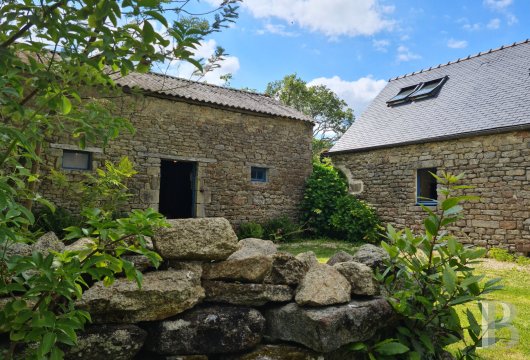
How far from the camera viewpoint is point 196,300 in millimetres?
2250

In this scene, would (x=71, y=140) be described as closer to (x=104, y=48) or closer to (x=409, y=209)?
(x=104, y=48)

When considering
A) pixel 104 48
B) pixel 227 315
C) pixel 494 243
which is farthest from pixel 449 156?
pixel 104 48

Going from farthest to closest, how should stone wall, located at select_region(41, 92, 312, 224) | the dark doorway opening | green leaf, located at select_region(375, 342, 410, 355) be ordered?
the dark doorway opening, stone wall, located at select_region(41, 92, 312, 224), green leaf, located at select_region(375, 342, 410, 355)

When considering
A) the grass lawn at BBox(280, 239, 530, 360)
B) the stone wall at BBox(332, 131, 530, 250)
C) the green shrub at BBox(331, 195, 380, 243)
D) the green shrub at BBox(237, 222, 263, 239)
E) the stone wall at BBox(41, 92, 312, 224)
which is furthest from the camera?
the green shrub at BBox(331, 195, 380, 243)

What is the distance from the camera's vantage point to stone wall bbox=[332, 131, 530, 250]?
8.70m

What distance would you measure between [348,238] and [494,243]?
367 centimetres

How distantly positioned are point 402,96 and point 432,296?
39.1 feet

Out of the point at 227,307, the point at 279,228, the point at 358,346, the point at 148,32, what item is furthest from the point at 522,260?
the point at 148,32

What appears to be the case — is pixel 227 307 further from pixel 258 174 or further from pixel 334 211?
pixel 334 211

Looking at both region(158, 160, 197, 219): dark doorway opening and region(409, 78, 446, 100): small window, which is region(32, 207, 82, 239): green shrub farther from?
region(409, 78, 446, 100): small window

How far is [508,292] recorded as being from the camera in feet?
17.7

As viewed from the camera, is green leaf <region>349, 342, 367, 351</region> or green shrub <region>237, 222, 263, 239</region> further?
green shrub <region>237, 222, 263, 239</region>

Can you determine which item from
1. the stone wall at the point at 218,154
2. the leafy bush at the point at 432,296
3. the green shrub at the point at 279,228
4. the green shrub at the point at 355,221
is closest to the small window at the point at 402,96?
the stone wall at the point at 218,154

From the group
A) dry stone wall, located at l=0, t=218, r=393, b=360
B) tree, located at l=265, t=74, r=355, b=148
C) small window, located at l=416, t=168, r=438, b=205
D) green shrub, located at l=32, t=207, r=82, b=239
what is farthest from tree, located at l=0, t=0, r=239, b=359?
tree, located at l=265, t=74, r=355, b=148
